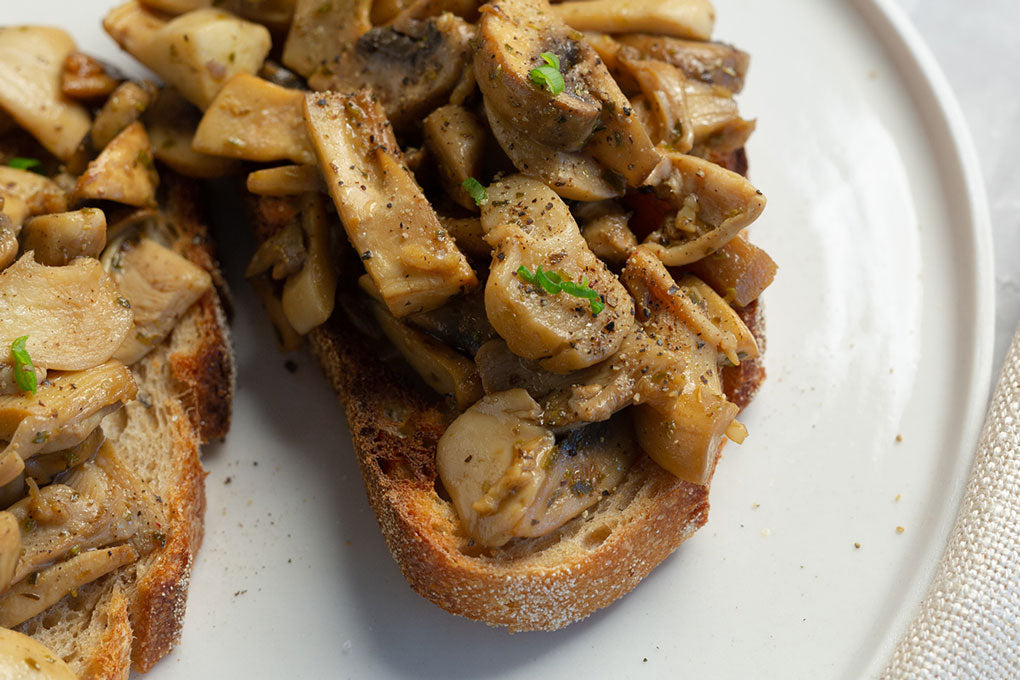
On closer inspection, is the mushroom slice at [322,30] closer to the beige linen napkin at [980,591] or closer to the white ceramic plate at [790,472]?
the white ceramic plate at [790,472]

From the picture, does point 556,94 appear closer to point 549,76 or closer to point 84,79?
point 549,76

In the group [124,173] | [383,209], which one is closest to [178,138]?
[124,173]

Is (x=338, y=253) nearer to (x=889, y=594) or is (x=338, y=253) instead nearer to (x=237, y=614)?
(x=237, y=614)

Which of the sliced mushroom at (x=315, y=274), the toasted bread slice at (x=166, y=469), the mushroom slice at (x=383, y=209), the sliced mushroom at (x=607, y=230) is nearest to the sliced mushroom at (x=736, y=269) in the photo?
the sliced mushroom at (x=607, y=230)

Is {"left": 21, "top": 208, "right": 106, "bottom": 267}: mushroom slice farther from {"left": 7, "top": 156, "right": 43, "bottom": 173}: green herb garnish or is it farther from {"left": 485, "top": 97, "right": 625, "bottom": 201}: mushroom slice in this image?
{"left": 485, "top": 97, "right": 625, "bottom": 201}: mushroom slice

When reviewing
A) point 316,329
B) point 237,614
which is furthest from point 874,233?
point 237,614

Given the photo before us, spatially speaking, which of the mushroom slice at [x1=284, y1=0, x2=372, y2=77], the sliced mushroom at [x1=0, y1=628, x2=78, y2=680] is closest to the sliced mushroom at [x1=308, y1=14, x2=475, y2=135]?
the mushroom slice at [x1=284, y1=0, x2=372, y2=77]
